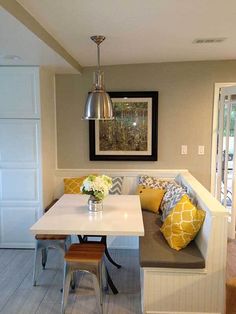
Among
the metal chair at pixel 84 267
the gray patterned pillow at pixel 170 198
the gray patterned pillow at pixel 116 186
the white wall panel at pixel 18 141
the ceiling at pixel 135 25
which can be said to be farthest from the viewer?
the gray patterned pillow at pixel 116 186

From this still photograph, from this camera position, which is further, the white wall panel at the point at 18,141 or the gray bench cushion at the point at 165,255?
the white wall panel at the point at 18,141

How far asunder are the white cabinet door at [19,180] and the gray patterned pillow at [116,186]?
92 cm

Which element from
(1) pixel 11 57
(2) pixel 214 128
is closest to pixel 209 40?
(2) pixel 214 128

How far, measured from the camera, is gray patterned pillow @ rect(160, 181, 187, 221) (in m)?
3.06

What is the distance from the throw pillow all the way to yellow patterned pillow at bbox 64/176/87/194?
805 millimetres

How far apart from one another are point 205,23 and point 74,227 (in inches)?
73.6

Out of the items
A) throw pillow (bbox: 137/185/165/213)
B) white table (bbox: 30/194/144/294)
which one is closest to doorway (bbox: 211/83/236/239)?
throw pillow (bbox: 137/185/165/213)

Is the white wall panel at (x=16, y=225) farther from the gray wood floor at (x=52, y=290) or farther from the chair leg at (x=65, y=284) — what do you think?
the chair leg at (x=65, y=284)

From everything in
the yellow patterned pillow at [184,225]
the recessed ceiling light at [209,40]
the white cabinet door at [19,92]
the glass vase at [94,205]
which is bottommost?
the yellow patterned pillow at [184,225]

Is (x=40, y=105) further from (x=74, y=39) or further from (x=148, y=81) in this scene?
(x=148, y=81)

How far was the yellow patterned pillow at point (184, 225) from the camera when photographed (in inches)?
99.7

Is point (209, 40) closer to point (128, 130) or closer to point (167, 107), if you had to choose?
point (167, 107)

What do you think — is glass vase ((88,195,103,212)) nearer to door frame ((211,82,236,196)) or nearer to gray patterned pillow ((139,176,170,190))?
gray patterned pillow ((139,176,170,190))

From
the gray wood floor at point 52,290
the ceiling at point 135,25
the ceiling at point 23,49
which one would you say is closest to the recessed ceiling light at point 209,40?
the ceiling at point 135,25
